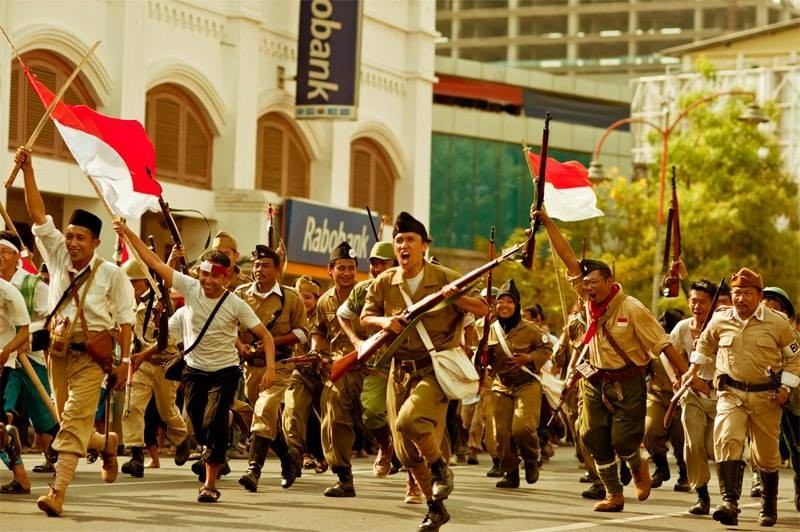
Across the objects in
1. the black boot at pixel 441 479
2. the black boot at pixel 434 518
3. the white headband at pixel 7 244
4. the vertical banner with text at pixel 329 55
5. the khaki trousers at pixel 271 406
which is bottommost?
the black boot at pixel 434 518

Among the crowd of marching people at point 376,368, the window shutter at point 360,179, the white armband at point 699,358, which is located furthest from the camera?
the window shutter at point 360,179

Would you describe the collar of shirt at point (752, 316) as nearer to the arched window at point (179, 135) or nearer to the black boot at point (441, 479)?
the black boot at point (441, 479)

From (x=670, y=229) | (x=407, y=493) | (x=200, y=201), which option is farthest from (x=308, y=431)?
(x=200, y=201)

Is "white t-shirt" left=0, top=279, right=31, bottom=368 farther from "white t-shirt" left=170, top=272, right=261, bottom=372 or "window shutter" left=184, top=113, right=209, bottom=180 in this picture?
"window shutter" left=184, top=113, right=209, bottom=180

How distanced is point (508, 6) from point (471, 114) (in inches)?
2428

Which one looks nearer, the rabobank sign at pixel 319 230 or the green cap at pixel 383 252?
the green cap at pixel 383 252

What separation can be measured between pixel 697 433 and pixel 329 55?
20.0 metres

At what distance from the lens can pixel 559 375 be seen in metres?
23.0

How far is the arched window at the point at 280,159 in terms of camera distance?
3534 centimetres

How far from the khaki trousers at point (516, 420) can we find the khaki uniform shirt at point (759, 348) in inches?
149

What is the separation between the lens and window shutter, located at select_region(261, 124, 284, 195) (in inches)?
1393

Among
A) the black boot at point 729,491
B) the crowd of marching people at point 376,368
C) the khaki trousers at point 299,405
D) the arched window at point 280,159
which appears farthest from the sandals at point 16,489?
the arched window at point 280,159

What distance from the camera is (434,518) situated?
12.0m

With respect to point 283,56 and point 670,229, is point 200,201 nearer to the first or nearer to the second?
point 283,56
